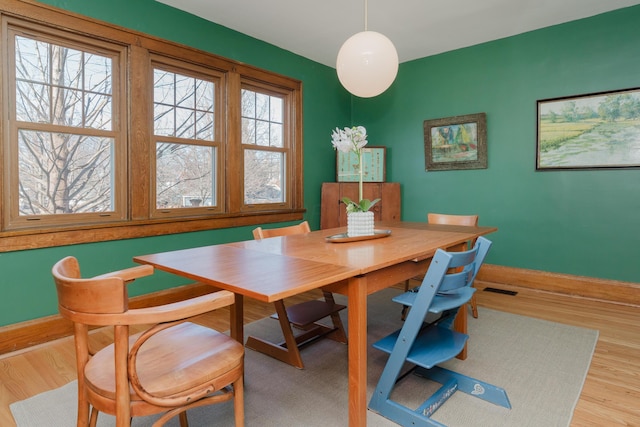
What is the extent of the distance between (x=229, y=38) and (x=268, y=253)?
276cm

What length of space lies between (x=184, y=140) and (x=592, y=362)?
3486 millimetres

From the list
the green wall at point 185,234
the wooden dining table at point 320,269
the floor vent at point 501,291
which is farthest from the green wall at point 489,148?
the wooden dining table at point 320,269

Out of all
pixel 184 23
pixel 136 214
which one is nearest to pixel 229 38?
pixel 184 23

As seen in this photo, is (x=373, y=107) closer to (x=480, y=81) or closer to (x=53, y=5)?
(x=480, y=81)

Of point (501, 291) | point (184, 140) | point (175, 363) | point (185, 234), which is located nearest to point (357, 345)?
point (175, 363)

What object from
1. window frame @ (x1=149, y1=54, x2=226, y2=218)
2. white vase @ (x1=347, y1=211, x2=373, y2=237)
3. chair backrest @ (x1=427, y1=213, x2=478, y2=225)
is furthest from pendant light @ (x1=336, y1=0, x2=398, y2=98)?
window frame @ (x1=149, y1=54, x2=226, y2=218)

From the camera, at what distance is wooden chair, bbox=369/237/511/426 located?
5.19 ft

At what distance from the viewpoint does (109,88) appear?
2.90 m

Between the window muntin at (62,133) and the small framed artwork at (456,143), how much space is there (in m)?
3.32

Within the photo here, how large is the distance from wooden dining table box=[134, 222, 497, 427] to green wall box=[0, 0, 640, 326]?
5.39 feet

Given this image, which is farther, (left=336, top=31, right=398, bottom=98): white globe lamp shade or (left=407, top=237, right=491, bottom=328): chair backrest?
(left=336, top=31, right=398, bottom=98): white globe lamp shade

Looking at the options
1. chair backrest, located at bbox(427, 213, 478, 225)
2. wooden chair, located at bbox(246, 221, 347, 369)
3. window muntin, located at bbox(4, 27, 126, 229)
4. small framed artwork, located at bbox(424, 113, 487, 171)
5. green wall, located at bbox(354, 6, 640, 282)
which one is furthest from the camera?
small framed artwork, located at bbox(424, 113, 487, 171)

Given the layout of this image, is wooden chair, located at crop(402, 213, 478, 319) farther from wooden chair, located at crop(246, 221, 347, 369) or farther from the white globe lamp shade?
the white globe lamp shade

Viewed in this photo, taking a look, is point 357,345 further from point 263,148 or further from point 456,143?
point 456,143
